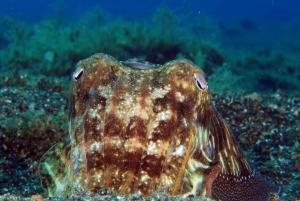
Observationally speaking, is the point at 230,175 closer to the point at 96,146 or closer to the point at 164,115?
the point at 164,115

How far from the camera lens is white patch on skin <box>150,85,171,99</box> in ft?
7.80

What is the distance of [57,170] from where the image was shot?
9.14 feet

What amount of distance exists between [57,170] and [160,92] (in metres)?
1.25

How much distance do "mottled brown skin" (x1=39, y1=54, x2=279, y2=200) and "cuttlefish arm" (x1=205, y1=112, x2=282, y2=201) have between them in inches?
0.8

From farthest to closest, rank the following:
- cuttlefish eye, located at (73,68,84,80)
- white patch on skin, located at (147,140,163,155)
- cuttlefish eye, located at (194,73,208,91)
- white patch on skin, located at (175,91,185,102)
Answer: cuttlefish eye, located at (73,68,84,80)
cuttlefish eye, located at (194,73,208,91)
white patch on skin, located at (175,91,185,102)
white patch on skin, located at (147,140,163,155)

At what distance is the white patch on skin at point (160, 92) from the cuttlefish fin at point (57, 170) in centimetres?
95

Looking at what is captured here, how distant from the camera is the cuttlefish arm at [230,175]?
2.60m

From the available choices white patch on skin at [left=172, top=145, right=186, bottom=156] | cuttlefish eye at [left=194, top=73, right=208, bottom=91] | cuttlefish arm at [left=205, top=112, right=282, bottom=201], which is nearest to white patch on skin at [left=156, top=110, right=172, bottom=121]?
white patch on skin at [left=172, top=145, right=186, bottom=156]

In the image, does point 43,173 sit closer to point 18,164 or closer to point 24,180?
point 24,180

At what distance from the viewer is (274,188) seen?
3.61 meters

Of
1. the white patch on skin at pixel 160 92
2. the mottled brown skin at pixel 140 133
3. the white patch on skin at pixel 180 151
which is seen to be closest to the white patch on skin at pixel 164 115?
the mottled brown skin at pixel 140 133

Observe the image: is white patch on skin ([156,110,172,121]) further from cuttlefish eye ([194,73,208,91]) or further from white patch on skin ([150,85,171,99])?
cuttlefish eye ([194,73,208,91])

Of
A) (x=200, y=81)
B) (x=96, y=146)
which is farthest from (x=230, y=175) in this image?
(x=96, y=146)

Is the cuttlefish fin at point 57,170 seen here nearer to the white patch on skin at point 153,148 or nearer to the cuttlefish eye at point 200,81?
the white patch on skin at point 153,148
